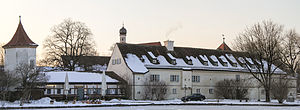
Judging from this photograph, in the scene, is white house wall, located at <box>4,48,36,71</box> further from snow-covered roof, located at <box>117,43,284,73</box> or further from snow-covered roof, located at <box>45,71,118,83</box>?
snow-covered roof, located at <box>117,43,284,73</box>

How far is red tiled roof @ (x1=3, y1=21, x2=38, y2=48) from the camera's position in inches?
2063

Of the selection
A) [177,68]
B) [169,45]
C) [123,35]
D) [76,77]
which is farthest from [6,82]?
[123,35]

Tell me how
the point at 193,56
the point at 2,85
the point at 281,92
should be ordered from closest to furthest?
1. the point at 2,85
2. the point at 281,92
3. the point at 193,56

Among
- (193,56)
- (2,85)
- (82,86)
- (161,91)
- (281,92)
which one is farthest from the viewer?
(193,56)

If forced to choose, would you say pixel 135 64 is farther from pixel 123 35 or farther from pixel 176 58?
pixel 123 35

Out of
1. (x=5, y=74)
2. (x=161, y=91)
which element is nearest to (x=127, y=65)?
(x=161, y=91)

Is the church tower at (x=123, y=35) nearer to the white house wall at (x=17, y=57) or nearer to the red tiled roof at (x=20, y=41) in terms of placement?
the red tiled roof at (x=20, y=41)

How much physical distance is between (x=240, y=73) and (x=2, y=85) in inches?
1455

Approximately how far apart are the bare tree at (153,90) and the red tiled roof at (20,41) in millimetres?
14933

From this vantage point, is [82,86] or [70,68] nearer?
[82,86]

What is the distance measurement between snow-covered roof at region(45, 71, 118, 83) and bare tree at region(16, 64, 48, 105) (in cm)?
268

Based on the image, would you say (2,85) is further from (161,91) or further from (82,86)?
(161,91)

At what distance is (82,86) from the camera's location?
53125 millimetres

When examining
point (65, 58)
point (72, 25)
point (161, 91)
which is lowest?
point (161, 91)
